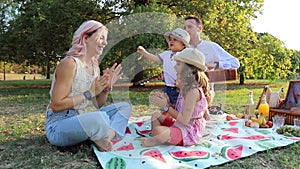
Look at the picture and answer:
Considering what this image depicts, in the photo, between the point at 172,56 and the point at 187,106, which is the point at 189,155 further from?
the point at 172,56

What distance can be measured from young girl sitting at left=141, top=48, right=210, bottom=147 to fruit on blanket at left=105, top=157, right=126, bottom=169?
40cm

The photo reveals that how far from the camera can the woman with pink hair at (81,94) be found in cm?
238

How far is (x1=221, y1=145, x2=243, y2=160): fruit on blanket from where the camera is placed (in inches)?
97.0

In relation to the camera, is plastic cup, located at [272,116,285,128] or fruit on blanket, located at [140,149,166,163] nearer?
fruit on blanket, located at [140,149,166,163]

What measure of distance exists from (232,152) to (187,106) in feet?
1.88

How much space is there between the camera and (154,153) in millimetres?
2459

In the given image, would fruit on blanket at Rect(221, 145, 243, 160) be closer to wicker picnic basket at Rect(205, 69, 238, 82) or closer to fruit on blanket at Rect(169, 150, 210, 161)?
fruit on blanket at Rect(169, 150, 210, 161)

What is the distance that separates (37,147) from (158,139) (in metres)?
1.17

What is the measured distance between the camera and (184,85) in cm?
263

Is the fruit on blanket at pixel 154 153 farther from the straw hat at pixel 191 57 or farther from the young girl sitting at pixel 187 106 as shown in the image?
the straw hat at pixel 191 57

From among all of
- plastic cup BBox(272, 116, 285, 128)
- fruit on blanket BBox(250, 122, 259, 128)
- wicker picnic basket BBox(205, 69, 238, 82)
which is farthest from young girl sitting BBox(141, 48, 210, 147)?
plastic cup BBox(272, 116, 285, 128)

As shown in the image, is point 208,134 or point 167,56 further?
point 167,56

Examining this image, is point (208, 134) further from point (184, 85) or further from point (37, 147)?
point (37, 147)

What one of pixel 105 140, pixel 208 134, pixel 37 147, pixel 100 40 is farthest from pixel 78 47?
pixel 208 134
